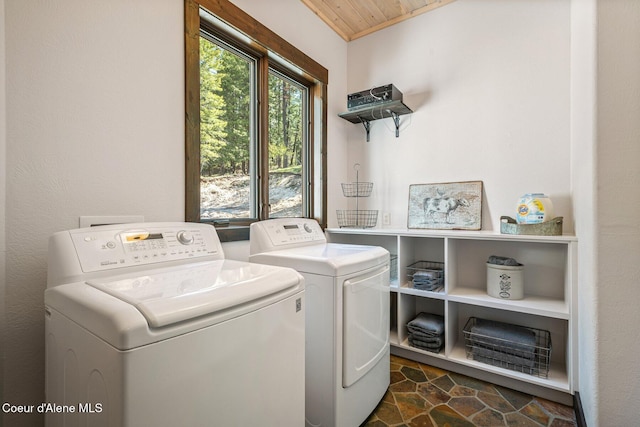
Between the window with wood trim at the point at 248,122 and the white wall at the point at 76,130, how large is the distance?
0.40 feet

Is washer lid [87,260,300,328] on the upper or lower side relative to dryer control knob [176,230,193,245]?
lower

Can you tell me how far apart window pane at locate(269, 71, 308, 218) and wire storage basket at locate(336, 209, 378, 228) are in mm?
409

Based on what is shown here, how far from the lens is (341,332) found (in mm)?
1264

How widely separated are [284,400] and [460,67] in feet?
8.20

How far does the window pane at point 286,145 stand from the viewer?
2.20m

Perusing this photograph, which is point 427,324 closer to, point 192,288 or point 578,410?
point 578,410

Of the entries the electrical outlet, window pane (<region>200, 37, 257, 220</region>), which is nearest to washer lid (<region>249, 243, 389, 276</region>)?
window pane (<region>200, 37, 257, 220</region>)

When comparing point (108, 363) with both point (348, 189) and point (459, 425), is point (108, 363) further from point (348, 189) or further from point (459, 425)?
point (348, 189)

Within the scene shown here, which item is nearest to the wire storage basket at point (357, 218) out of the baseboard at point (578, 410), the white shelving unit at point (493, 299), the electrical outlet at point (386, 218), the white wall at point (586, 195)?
the electrical outlet at point (386, 218)

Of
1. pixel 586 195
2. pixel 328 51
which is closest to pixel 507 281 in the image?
pixel 586 195

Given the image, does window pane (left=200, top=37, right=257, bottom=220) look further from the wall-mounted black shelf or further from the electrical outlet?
the electrical outlet

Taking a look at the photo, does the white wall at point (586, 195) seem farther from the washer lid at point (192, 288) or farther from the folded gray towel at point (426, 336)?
the washer lid at point (192, 288)

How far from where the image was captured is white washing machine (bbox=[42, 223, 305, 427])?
0.62 meters

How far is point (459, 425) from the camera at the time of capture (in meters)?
1.42
